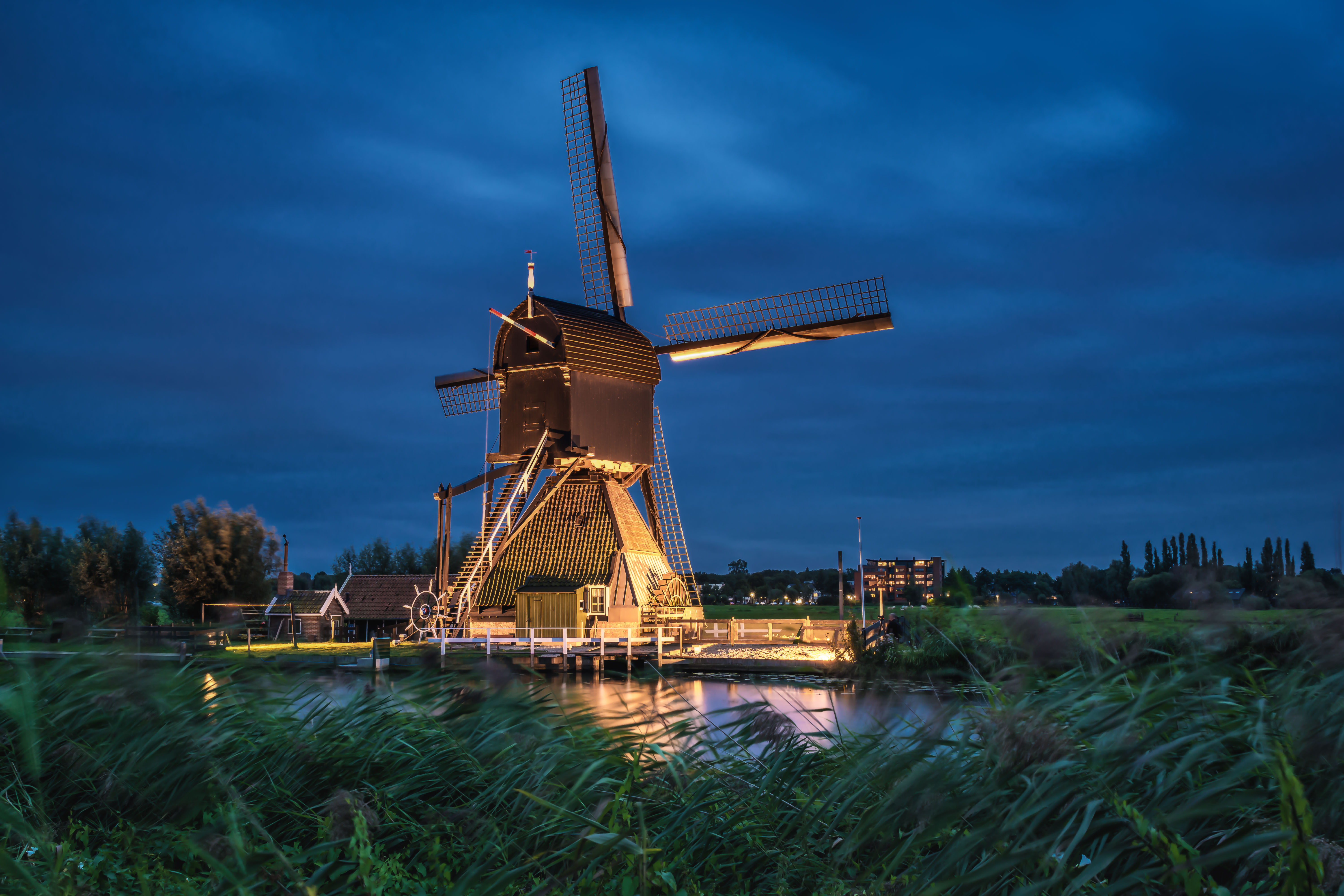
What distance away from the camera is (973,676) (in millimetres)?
3635

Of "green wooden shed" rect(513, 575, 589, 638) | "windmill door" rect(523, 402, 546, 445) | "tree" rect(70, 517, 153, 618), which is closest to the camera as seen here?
"green wooden shed" rect(513, 575, 589, 638)

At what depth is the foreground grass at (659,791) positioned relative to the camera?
8.74ft

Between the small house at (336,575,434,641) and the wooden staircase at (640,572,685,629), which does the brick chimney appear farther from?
the wooden staircase at (640,572,685,629)

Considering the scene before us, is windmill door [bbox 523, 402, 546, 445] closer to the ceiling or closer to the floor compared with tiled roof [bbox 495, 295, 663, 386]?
closer to the floor

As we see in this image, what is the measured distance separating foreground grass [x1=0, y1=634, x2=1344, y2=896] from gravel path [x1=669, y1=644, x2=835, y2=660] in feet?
62.0

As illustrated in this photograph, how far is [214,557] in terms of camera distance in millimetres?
37750

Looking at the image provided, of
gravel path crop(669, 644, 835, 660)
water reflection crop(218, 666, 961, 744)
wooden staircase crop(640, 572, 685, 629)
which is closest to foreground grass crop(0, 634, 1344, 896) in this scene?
water reflection crop(218, 666, 961, 744)

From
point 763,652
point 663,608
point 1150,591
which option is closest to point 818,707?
point 1150,591

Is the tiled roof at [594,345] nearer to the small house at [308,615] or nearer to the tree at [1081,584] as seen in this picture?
the small house at [308,615]

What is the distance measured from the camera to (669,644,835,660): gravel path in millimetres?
23641

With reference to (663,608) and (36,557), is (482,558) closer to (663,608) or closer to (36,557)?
(663,608)

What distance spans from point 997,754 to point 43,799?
3.68m

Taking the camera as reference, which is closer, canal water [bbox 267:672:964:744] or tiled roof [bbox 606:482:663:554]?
canal water [bbox 267:672:964:744]

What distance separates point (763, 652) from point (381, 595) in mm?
18040
